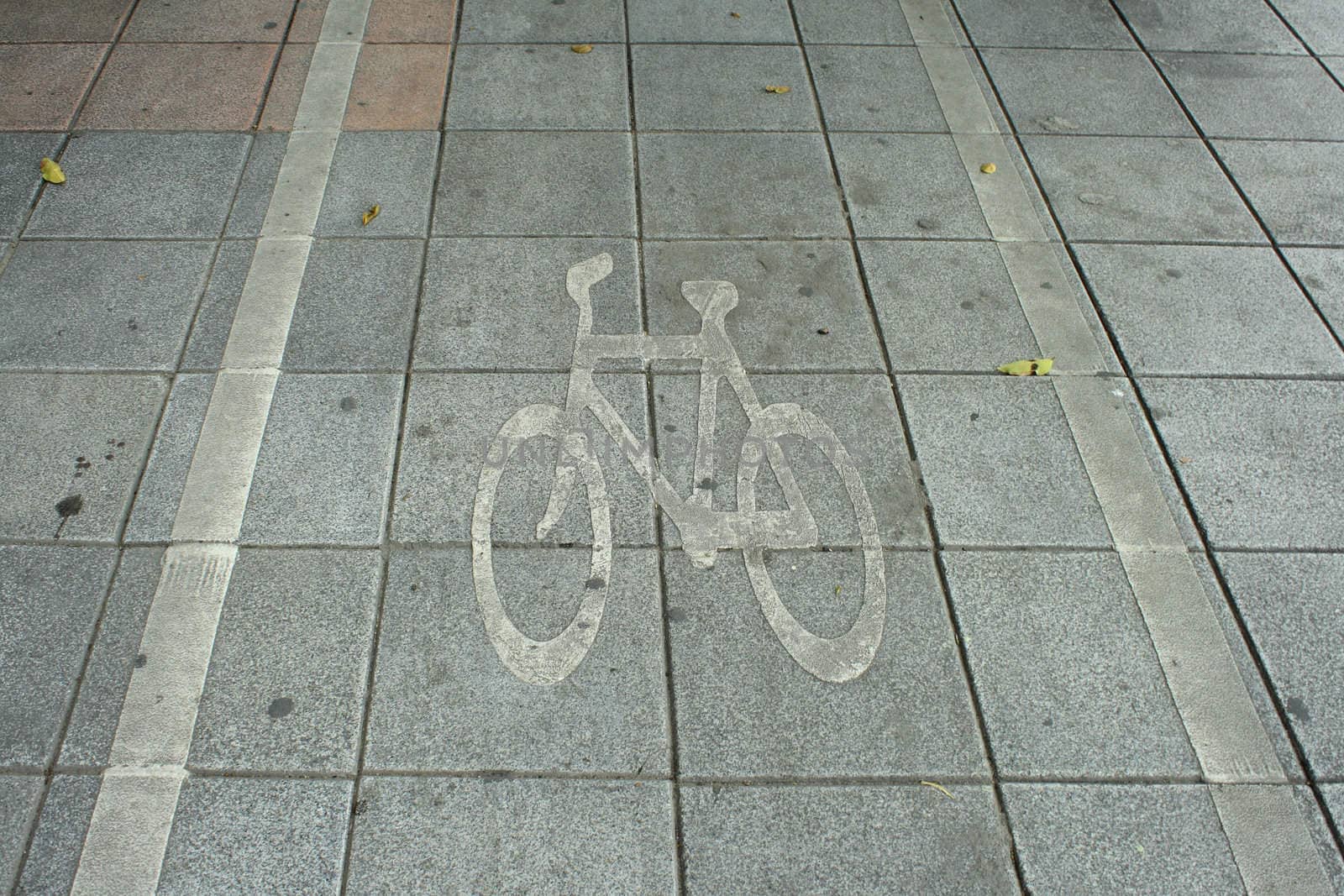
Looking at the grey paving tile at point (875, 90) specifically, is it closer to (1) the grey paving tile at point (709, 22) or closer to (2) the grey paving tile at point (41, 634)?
(1) the grey paving tile at point (709, 22)

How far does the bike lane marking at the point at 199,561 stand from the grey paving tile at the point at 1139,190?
359 centimetres

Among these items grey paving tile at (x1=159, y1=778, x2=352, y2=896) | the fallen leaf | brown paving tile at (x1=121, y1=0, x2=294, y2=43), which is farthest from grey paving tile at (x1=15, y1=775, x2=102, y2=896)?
brown paving tile at (x1=121, y1=0, x2=294, y2=43)

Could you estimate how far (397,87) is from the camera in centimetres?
527

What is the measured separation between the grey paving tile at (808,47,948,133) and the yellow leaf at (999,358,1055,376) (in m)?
1.78

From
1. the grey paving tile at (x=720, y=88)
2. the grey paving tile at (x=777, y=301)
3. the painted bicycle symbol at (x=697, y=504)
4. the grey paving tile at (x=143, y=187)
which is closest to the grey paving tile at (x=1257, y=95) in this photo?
the grey paving tile at (x=720, y=88)

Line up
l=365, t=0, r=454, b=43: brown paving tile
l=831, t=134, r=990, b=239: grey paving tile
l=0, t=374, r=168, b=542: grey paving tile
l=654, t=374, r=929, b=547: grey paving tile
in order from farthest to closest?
l=365, t=0, r=454, b=43: brown paving tile
l=831, t=134, r=990, b=239: grey paving tile
l=654, t=374, r=929, b=547: grey paving tile
l=0, t=374, r=168, b=542: grey paving tile

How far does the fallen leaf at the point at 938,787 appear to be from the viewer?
2814 millimetres

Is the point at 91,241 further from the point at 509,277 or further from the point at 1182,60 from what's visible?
the point at 1182,60

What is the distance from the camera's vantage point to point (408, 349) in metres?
3.92

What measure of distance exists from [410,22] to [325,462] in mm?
3412

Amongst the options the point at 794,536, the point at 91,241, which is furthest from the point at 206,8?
the point at 794,536

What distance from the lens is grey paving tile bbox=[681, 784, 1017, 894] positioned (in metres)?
2.64

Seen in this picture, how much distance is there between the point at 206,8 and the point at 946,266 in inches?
179

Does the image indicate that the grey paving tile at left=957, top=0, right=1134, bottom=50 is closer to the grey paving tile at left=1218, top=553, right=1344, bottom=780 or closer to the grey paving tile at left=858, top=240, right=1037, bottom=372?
the grey paving tile at left=858, top=240, right=1037, bottom=372
